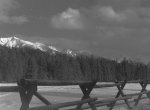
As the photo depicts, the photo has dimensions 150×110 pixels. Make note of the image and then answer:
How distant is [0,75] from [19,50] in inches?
959

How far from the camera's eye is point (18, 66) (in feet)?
430

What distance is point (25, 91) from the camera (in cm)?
1047

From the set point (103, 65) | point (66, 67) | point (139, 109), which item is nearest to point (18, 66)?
point (66, 67)

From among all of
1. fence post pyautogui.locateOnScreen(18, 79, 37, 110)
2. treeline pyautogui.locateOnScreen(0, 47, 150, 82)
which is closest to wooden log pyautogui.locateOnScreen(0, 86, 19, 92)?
fence post pyautogui.locateOnScreen(18, 79, 37, 110)

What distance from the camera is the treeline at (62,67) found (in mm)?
130000

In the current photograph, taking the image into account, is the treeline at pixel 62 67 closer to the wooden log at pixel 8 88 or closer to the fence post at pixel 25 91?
the fence post at pixel 25 91

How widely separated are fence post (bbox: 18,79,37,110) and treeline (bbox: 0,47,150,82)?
374 ft

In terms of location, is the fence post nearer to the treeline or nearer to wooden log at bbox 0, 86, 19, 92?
wooden log at bbox 0, 86, 19, 92

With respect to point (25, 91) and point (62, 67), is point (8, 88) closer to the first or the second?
point (25, 91)

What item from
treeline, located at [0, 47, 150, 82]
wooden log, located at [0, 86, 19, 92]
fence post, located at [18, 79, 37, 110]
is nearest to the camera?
wooden log, located at [0, 86, 19, 92]

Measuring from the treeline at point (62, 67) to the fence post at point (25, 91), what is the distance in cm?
11408

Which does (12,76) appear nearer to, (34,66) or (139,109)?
(34,66)

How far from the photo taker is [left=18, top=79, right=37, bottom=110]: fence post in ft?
33.8

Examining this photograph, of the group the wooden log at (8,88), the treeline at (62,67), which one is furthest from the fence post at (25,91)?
the treeline at (62,67)
